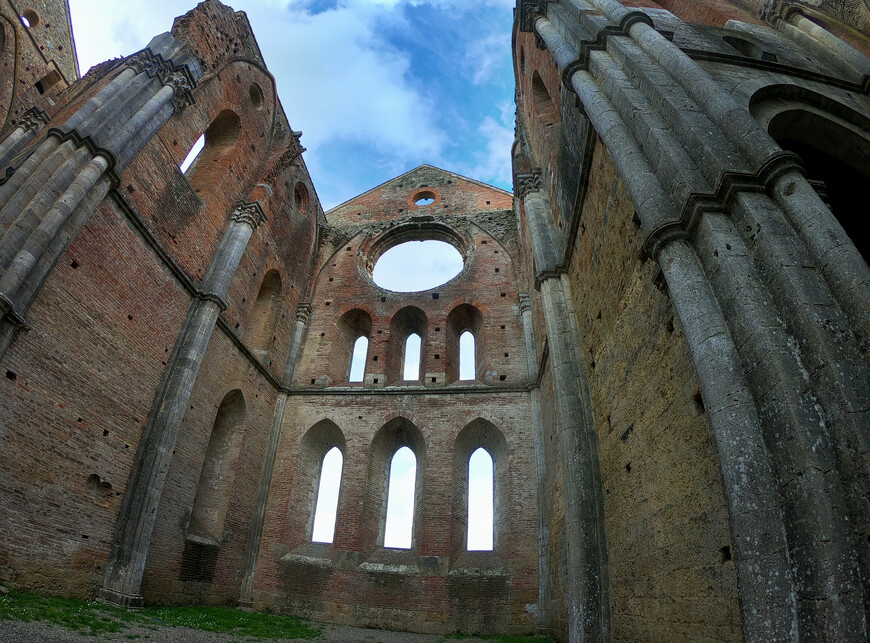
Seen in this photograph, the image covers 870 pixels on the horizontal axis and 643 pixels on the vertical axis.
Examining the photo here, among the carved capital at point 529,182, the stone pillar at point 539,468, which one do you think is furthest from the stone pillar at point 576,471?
the stone pillar at point 539,468

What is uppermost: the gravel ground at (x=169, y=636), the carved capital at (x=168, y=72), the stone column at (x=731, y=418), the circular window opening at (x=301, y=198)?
the circular window opening at (x=301, y=198)

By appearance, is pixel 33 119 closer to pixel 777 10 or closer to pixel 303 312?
pixel 303 312

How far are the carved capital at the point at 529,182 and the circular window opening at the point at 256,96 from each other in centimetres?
885

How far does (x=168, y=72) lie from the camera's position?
33.4 feet

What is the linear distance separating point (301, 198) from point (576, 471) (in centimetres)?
1332

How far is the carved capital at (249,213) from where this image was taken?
12352 millimetres

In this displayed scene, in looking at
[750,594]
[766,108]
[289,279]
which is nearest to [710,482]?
[750,594]

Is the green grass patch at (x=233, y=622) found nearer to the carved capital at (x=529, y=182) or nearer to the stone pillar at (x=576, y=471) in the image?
the stone pillar at (x=576, y=471)

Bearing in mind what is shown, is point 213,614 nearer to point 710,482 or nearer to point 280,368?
point 280,368

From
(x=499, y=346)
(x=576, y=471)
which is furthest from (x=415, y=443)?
(x=576, y=471)

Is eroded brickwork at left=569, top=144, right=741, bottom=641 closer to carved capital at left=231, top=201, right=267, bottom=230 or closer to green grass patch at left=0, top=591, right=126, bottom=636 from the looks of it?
green grass patch at left=0, top=591, right=126, bottom=636

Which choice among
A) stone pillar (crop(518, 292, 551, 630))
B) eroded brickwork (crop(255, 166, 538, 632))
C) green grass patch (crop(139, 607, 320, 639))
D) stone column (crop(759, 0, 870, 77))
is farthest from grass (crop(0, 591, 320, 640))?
stone column (crop(759, 0, 870, 77))

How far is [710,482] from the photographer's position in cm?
410

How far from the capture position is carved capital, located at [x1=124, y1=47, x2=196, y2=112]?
9.78 metres
